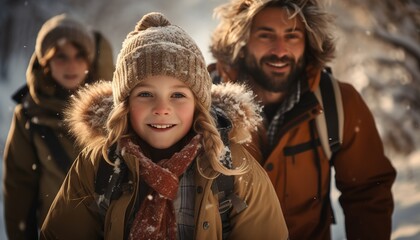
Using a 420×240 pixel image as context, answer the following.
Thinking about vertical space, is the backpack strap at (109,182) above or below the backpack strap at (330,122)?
below

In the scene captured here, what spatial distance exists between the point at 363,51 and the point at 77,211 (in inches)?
195

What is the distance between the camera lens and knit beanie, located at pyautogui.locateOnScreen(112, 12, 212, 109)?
2.52 metres

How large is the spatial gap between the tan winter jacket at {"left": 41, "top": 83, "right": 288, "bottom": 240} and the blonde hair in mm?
1083

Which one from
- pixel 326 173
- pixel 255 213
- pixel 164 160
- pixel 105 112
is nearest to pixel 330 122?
pixel 326 173

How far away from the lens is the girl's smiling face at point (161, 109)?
2.52 m

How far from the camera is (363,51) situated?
6.73 meters

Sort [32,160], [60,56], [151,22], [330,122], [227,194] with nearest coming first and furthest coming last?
[227,194] → [151,22] → [330,122] → [32,160] → [60,56]

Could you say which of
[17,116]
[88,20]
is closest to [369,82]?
[88,20]

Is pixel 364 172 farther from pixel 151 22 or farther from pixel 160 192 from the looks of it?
pixel 151 22

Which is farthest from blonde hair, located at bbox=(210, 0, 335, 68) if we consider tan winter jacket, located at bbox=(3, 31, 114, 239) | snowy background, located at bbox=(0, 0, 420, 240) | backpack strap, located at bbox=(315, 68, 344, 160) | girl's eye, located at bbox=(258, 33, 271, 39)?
snowy background, located at bbox=(0, 0, 420, 240)

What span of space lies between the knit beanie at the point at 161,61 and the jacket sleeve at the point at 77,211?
40 centimetres

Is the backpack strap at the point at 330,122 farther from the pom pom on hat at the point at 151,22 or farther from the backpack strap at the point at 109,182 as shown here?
the backpack strap at the point at 109,182

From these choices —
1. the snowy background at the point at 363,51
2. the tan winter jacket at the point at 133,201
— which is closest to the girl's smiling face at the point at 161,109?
the tan winter jacket at the point at 133,201

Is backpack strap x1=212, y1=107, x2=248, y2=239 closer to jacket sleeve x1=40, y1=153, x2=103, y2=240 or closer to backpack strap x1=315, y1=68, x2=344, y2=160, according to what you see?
jacket sleeve x1=40, y1=153, x2=103, y2=240
